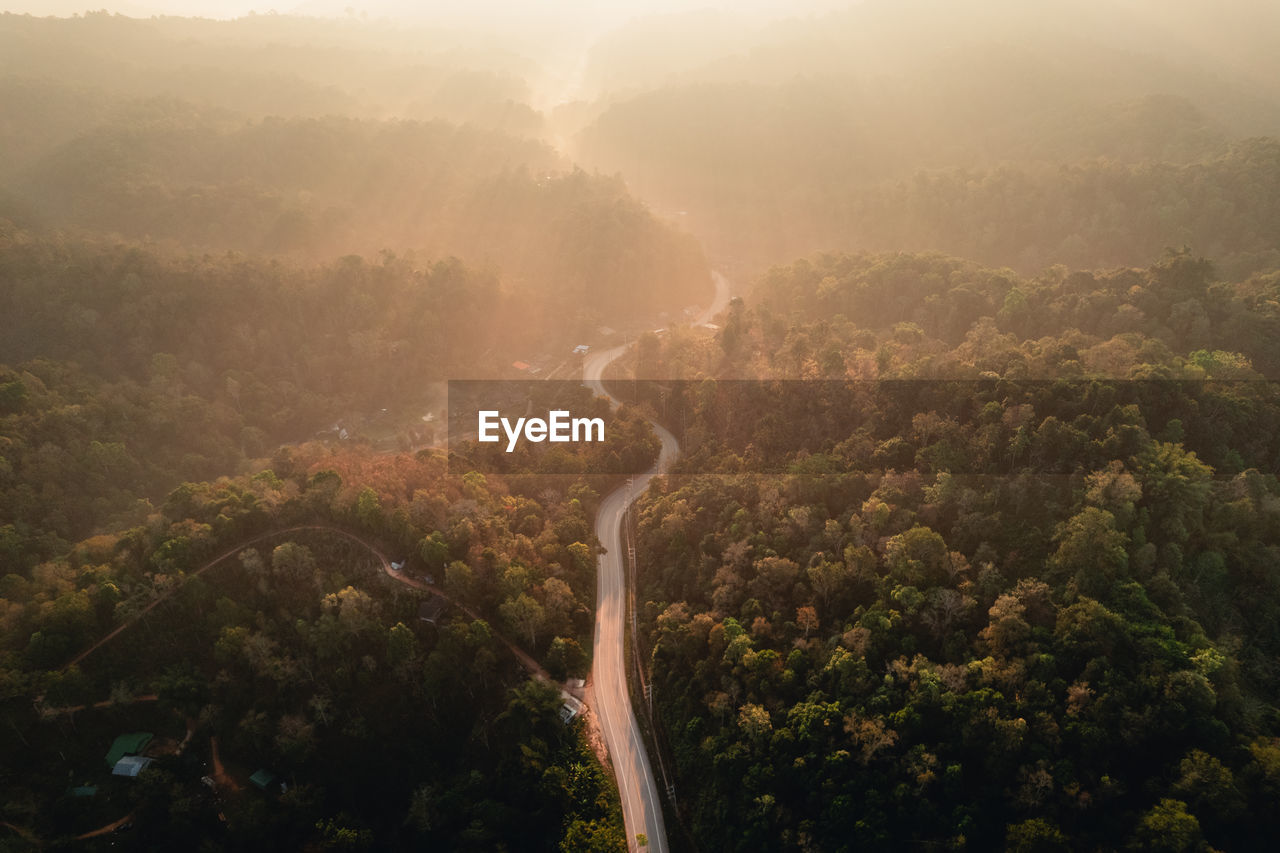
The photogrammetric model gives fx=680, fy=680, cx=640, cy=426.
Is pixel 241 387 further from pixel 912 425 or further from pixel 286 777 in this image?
pixel 912 425

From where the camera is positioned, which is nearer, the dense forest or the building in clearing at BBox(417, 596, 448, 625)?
the dense forest

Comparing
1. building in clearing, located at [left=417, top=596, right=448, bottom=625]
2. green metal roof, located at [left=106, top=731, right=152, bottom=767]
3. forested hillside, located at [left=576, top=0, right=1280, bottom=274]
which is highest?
forested hillside, located at [left=576, top=0, right=1280, bottom=274]

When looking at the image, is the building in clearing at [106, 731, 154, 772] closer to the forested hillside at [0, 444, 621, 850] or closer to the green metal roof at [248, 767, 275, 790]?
the forested hillside at [0, 444, 621, 850]

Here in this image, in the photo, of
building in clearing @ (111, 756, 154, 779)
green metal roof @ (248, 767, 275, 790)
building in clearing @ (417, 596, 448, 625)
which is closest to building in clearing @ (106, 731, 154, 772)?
building in clearing @ (111, 756, 154, 779)

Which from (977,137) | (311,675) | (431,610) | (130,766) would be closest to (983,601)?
(431,610)

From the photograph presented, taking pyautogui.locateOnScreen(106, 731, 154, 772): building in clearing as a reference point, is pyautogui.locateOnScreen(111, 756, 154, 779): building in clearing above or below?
below

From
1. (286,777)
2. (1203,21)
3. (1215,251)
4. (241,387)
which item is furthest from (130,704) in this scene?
(1203,21)

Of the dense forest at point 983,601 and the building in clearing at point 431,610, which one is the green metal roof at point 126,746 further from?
the dense forest at point 983,601
